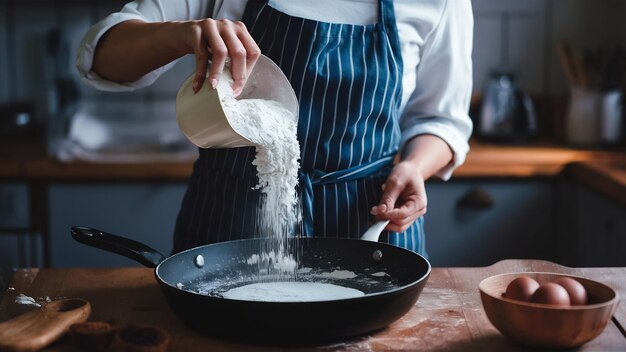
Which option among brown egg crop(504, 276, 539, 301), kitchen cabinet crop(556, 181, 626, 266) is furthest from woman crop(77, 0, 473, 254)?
kitchen cabinet crop(556, 181, 626, 266)

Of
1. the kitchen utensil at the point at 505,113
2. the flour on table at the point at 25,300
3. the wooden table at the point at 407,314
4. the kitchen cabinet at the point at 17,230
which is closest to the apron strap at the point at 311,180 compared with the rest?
the wooden table at the point at 407,314

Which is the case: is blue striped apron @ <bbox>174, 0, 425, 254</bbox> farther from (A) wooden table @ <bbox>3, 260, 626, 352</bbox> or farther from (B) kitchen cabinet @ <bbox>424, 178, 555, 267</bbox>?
(B) kitchen cabinet @ <bbox>424, 178, 555, 267</bbox>

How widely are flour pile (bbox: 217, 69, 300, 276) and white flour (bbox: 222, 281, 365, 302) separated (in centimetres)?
7

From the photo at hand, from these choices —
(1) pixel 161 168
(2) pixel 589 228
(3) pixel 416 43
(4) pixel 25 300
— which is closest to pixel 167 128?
(1) pixel 161 168

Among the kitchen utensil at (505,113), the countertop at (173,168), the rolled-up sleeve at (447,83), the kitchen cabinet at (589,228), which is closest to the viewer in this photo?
the rolled-up sleeve at (447,83)

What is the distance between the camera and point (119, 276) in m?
1.37

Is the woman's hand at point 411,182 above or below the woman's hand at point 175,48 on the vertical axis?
below

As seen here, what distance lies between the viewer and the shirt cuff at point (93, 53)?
4.58 feet

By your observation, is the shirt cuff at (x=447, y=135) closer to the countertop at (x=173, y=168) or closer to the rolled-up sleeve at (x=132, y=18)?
the rolled-up sleeve at (x=132, y=18)

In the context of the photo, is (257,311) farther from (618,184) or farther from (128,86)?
(618,184)

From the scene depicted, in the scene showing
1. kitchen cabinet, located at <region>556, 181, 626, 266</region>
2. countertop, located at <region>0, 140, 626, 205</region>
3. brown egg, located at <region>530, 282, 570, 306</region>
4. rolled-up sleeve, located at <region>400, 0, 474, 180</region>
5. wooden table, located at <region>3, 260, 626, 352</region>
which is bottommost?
kitchen cabinet, located at <region>556, 181, 626, 266</region>

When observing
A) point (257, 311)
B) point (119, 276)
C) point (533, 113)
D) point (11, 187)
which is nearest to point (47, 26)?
point (11, 187)

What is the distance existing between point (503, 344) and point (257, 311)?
1.00ft

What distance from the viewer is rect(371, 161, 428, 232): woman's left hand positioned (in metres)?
1.42
